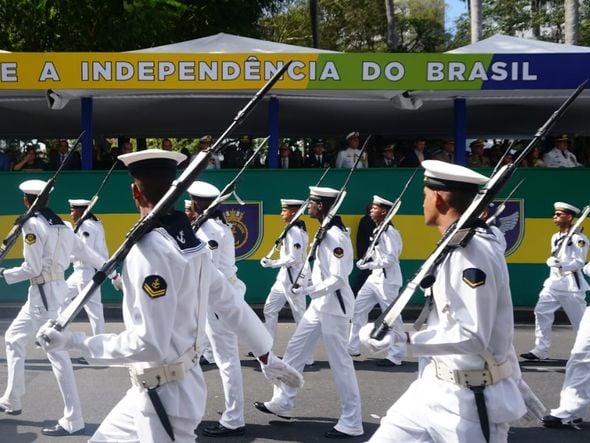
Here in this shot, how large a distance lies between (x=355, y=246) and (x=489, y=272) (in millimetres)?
9181

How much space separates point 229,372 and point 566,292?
14.4ft

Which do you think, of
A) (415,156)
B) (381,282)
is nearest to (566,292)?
(381,282)

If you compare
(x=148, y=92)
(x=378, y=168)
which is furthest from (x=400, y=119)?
(x=148, y=92)

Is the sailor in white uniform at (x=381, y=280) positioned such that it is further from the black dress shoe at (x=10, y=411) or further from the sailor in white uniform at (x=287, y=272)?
the black dress shoe at (x=10, y=411)

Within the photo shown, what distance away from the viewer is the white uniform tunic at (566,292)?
966 cm

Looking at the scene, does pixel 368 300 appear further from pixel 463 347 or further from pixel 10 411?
pixel 463 347

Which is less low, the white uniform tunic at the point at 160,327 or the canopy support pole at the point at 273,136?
the canopy support pole at the point at 273,136

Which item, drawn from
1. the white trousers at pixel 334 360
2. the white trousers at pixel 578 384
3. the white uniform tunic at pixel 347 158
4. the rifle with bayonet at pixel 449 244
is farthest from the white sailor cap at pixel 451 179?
the white uniform tunic at pixel 347 158

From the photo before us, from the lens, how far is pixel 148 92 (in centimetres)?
1355

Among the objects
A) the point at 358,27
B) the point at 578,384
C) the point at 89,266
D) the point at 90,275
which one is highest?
the point at 358,27

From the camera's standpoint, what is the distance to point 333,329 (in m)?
7.16

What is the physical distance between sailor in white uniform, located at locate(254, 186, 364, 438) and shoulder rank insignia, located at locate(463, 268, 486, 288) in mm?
3169

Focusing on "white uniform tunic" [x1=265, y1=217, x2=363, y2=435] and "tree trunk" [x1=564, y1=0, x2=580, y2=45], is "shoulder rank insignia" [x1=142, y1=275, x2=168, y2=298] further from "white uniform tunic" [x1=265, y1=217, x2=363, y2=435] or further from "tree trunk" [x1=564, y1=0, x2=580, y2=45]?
"tree trunk" [x1=564, y1=0, x2=580, y2=45]

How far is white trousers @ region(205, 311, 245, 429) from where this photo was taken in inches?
274
